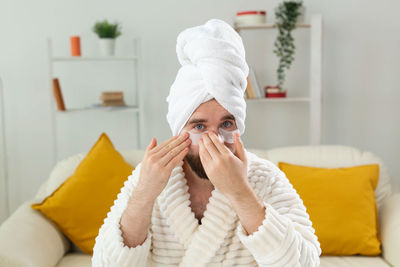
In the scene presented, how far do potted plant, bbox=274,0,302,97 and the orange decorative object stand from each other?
123 centimetres

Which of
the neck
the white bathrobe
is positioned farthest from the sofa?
the neck

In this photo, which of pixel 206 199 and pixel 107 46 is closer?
pixel 206 199

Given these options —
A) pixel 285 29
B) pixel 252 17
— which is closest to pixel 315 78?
pixel 285 29

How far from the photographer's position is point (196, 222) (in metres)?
1.53

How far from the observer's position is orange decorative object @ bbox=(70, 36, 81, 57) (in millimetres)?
3195

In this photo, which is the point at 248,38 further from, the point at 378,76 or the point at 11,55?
the point at 11,55

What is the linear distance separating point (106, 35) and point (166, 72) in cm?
51

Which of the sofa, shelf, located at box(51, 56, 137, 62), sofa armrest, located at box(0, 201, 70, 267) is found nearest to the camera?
sofa armrest, located at box(0, 201, 70, 267)

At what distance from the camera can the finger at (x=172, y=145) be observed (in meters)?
1.39

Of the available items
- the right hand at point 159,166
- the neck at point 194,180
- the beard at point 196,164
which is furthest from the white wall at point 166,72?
the right hand at point 159,166

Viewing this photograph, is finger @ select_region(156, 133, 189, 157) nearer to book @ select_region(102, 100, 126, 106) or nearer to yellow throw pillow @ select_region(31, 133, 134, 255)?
yellow throw pillow @ select_region(31, 133, 134, 255)

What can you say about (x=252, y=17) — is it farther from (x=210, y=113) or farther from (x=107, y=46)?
(x=210, y=113)

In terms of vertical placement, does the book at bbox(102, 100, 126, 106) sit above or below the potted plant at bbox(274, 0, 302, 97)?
below

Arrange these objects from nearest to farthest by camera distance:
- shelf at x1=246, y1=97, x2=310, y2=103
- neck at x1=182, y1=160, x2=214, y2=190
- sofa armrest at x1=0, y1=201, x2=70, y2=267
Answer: neck at x1=182, y1=160, x2=214, y2=190
sofa armrest at x1=0, y1=201, x2=70, y2=267
shelf at x1=246, y1=97, x2=310, y2=103
